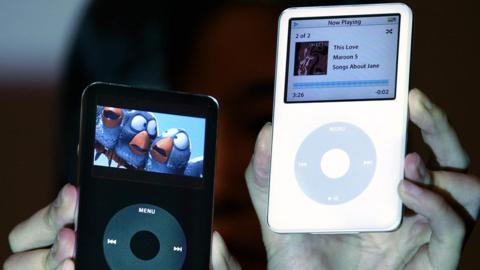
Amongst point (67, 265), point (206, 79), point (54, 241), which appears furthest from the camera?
point (206, 79)

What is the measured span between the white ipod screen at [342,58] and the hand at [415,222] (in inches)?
2.1

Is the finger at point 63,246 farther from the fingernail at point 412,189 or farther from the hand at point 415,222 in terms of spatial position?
the fingernail at point 412,189

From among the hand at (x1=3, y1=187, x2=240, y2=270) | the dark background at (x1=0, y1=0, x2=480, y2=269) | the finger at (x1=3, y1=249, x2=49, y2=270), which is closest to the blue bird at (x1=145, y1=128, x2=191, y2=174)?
the hand at (x1=3, y1=187, x2=240, y2=270)

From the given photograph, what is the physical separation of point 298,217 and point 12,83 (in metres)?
1.00

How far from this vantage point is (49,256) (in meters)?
1.24

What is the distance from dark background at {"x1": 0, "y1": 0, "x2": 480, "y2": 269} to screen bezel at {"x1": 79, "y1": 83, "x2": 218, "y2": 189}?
561 mm

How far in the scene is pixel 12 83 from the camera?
202 cm

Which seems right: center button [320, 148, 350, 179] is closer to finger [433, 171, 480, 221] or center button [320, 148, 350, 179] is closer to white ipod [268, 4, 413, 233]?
white ipod [268, 4, 413, 233]

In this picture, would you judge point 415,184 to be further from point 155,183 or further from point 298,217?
point 155,183

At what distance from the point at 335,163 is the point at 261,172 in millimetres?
115

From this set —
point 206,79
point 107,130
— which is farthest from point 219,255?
point 206,79

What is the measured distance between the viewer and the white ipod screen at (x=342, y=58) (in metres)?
1.23

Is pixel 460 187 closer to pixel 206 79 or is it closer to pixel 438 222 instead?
pixel 438 222

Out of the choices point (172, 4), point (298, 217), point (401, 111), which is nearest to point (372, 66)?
point (401, 111)
